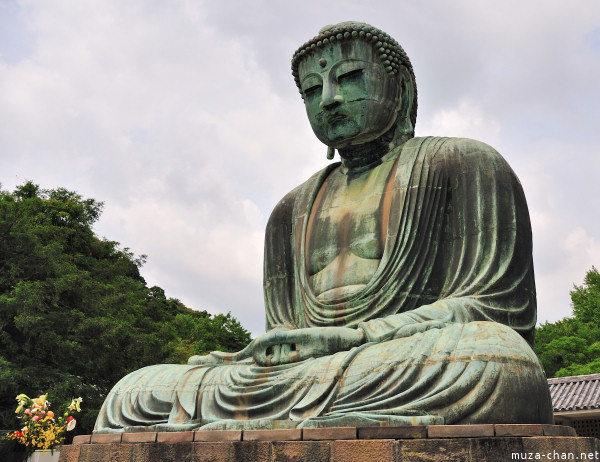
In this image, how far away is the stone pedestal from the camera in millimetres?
3498

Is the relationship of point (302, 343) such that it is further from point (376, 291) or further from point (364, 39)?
point (364, 39)

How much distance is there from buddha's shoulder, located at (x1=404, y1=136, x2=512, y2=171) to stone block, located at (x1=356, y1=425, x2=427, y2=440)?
3141 mm

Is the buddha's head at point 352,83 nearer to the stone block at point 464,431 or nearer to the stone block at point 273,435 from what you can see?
the stone block at point 273,435

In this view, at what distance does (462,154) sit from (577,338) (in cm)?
2169

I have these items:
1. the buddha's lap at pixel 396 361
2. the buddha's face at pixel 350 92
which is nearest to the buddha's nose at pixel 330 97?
the buddha's face at pixel 350 92

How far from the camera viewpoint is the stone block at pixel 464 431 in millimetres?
3639

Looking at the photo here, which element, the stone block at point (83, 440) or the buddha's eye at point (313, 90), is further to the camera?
the buddha's eye at point (313, 90)

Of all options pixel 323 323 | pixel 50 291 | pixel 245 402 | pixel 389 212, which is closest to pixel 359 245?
pixel 389 212

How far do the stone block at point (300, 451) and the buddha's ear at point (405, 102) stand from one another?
4.07 meters

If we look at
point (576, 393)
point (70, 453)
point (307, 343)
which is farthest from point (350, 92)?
point (576, 393)

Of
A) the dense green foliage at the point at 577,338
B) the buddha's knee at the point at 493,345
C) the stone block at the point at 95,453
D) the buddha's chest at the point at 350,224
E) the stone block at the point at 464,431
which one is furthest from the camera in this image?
the dense green foliage at the point at 577,338

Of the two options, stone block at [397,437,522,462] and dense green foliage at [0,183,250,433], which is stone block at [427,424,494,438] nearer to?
stone block at [397,437,522,462]

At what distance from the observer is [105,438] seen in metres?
5.18

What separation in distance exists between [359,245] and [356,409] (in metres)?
2.28
